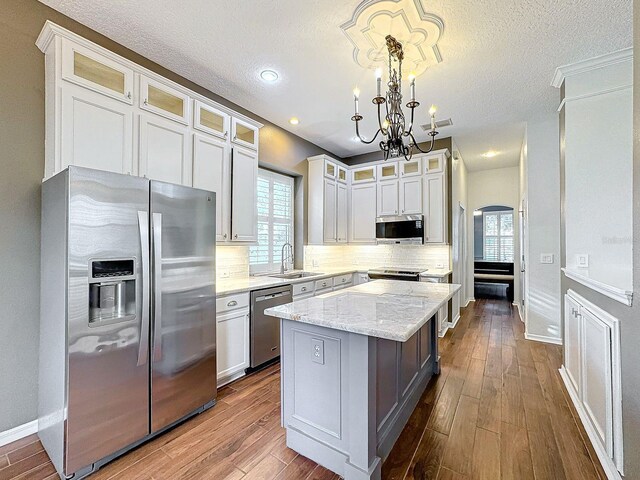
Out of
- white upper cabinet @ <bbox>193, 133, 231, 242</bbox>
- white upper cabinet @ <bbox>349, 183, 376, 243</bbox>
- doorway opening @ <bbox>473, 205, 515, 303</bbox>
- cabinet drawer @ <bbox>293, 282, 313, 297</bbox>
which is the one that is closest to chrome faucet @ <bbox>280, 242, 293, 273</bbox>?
cabinet drawer @ <bbox>293, 282, 313, 297</bbox>

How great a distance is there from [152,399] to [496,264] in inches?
340

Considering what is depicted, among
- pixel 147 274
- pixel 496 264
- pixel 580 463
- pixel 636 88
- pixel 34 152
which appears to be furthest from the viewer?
pixel 496 264

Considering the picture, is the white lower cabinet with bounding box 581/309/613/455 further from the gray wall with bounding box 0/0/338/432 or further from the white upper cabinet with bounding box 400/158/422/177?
the gray wall with bounding box 0/0/338/432

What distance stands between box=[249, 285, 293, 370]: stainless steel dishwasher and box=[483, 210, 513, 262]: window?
774 cm

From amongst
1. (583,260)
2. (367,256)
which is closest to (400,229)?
(367,256)

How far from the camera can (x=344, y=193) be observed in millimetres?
5230

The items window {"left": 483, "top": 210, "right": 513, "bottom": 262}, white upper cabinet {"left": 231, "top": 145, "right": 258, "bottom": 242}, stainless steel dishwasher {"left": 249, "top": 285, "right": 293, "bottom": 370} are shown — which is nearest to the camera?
stainless steel dishwasher {"left": 249, "top": 285, "right": 293, "bottom": 370}

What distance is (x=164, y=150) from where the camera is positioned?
2506 millimetres

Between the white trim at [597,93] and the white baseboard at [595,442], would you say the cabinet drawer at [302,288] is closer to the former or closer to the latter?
the white baseboard at [595,442]

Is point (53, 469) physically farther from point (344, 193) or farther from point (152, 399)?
point (344, 193)

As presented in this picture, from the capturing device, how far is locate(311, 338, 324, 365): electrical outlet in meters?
1.71

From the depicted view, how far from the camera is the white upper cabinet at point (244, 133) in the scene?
314 centimetres

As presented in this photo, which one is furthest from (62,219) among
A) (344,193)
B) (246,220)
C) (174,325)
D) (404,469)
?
(344,193)

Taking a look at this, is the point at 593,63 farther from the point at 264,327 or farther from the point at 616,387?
the point at 264,327
